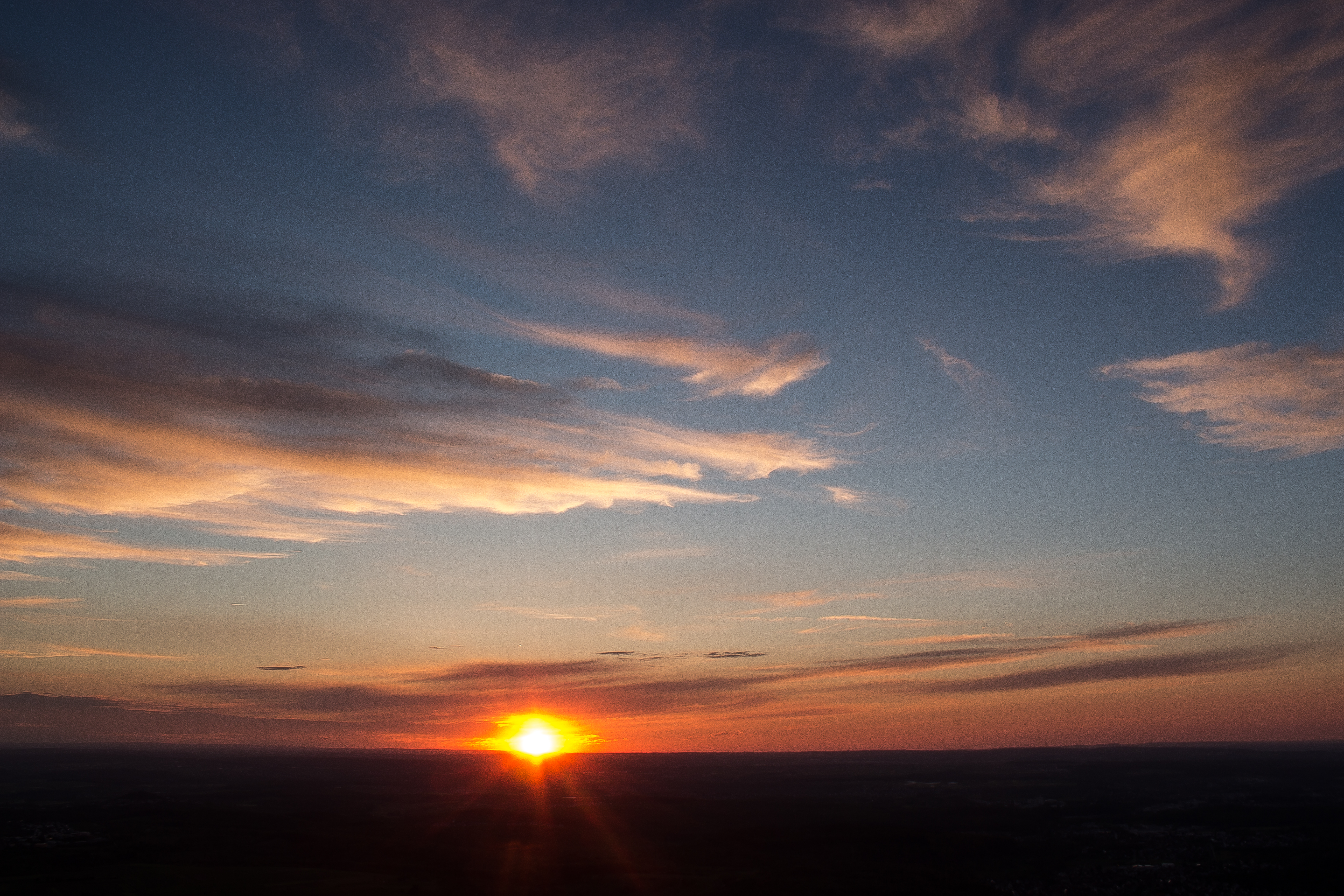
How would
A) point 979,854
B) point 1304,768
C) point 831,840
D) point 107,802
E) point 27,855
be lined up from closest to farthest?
point 27,855, point 979,854, point 831,840, point 107,802, point 1304,768

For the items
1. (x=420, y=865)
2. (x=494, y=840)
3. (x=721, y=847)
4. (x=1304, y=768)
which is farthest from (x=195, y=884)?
(x=1304, y=768)

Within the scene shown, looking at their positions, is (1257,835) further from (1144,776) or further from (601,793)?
(601,793)

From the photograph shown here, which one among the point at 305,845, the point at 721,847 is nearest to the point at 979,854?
the point at 721,847

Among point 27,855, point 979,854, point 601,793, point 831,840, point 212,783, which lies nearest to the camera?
point 27,855

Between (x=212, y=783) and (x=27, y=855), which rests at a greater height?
(x=27, y=855)

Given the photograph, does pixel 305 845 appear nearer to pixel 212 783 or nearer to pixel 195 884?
pixel 195 884

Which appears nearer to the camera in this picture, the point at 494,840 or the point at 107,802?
the point at 494,840
